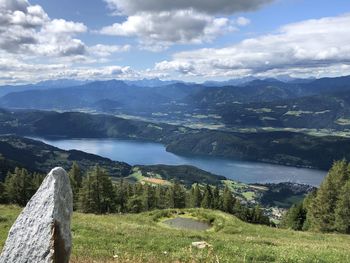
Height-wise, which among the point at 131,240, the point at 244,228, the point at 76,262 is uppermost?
the point at 76,262

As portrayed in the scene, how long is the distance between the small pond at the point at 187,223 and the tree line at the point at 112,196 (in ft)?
118

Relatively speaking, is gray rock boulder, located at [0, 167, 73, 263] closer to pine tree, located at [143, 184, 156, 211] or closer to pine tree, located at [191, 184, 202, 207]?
pine tree, located at [143, 184, 156, 211]

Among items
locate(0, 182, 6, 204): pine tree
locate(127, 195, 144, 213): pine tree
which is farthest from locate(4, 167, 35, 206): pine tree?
locate(127, 195, 144, 213): pine tree

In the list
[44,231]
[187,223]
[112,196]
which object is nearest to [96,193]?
[112,196]

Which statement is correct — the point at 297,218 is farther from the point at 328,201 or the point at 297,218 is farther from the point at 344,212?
the point at 344,212

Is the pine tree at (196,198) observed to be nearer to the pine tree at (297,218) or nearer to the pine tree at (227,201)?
the pine tree at (227,201)

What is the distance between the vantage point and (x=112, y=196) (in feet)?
273

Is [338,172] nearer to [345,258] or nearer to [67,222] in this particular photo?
[345,258]

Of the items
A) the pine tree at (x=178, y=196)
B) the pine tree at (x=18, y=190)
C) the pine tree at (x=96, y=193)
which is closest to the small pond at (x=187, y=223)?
the pine tree at (x=96, y=193)

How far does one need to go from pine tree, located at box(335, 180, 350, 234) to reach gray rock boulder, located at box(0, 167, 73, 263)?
5959cm

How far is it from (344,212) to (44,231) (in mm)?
61245

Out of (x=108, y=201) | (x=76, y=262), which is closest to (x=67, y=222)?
(x=76, y=262)

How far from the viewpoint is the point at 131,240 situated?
75.6 feet

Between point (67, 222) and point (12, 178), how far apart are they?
83.2 meters
